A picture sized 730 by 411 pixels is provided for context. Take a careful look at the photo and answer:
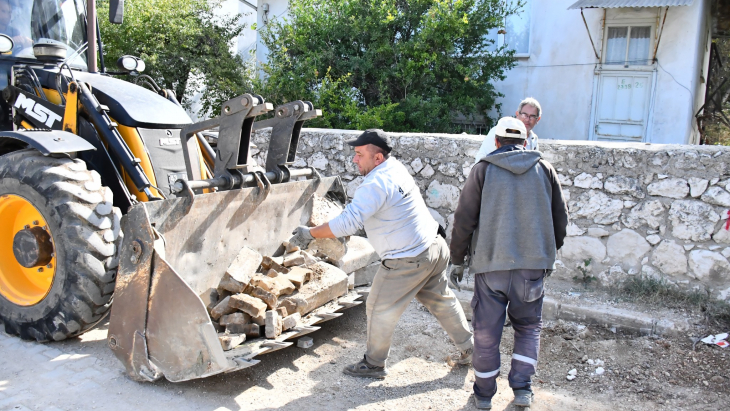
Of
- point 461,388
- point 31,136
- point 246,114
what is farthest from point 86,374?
point 461,388

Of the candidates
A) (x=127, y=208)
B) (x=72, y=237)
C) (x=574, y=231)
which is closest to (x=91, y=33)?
(x=127, y=208)

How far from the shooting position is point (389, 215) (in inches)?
149

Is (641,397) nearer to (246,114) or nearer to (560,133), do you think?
(246,114)

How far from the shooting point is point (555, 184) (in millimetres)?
3660

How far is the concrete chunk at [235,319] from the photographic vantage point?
3.92 metres

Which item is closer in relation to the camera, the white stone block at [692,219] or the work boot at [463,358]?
the work boot at [463,358]

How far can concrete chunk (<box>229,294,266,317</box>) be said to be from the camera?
390 cm

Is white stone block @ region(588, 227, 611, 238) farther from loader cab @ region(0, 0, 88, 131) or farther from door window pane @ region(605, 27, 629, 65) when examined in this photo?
door window pane @ region(605, 27, 629, 65)

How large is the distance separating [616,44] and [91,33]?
9.27 meters

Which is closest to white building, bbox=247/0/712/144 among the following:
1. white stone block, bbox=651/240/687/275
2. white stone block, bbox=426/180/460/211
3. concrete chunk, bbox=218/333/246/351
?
white stone block, bbox=426/180/460/211

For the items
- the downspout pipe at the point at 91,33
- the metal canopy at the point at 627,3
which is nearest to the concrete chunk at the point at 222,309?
the downspout pipe at the point at 91,33

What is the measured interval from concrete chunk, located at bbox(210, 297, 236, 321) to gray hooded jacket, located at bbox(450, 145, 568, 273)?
1651mm

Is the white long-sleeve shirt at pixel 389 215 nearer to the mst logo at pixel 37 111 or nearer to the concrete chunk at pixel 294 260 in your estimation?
the concrete chunk at pixel 294 260

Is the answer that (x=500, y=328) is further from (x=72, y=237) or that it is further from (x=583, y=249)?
(x=72, y=237)
